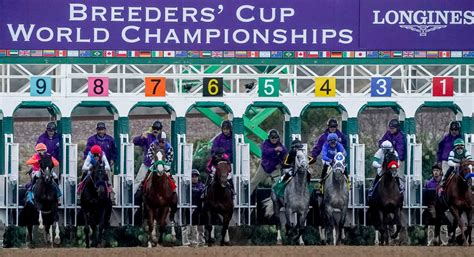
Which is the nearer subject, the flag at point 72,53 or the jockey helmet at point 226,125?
the flag at point 72,53

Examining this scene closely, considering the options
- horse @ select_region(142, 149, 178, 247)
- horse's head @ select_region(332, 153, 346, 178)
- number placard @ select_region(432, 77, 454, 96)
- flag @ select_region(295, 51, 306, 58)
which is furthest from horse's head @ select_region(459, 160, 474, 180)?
horse @ select_region(142, 149, 178, 247)

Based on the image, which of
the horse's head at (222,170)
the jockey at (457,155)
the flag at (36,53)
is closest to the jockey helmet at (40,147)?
the flag at (36,53)

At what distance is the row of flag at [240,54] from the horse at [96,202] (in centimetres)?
176

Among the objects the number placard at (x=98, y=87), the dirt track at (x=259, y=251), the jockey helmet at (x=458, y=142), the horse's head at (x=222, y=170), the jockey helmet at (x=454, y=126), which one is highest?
the number placard at (x=98, y=87)

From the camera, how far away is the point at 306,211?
2870 cm

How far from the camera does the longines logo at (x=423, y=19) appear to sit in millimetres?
29438

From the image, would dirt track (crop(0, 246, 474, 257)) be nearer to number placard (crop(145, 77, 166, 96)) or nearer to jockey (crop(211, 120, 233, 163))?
jockey (crop(211, 120, 233, 163))

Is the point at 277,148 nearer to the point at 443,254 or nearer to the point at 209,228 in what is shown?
the point at 209,228

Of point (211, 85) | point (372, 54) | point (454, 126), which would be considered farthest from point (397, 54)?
point (211, 85)

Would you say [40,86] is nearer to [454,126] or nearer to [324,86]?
[324,86]

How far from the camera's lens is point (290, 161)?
93.4 ft

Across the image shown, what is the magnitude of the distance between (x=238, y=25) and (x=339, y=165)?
248 centimetres

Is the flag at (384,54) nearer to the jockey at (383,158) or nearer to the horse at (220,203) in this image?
the jockey at (383,158)

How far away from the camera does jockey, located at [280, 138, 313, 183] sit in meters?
28.2
